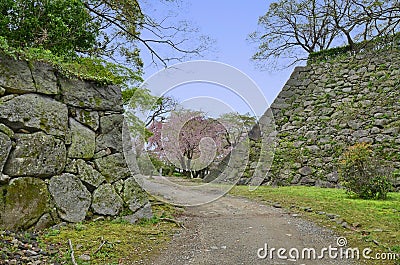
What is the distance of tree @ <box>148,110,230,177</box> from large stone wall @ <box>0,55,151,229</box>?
321cm

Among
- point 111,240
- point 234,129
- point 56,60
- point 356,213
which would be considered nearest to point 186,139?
point 234,129

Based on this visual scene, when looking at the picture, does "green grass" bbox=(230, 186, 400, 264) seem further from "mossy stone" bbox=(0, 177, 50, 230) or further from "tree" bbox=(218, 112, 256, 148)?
"tree" bbox=(218, 112, 256, 148)

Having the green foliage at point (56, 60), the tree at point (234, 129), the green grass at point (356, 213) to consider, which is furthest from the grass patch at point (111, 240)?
the tree at point (234, 129)

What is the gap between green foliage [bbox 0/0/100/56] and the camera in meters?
4.19

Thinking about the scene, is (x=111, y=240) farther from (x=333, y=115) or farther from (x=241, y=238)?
(x=333, y=115)

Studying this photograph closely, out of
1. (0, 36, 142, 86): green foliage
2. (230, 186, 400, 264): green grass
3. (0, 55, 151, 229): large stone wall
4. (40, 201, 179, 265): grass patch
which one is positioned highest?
(0, 36, 142, 86): green foliage

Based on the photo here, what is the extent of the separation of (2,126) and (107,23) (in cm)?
352

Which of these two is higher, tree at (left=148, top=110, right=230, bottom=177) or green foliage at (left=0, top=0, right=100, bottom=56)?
green foliage at (left=0, top=0, right=100, bottom=56)

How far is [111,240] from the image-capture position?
10.8ft

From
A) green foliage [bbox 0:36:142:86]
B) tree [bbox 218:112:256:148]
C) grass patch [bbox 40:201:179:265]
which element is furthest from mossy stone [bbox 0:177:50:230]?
tree [bbox 218:112:256:148]

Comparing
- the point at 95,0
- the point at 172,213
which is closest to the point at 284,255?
the point at 172,213

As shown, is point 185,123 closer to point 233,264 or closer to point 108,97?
point 108,97

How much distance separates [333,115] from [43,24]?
8.53m

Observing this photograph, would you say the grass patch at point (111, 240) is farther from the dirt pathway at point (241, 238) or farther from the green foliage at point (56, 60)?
the green foliage at point (56, 60)
